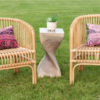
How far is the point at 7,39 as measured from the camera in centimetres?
340

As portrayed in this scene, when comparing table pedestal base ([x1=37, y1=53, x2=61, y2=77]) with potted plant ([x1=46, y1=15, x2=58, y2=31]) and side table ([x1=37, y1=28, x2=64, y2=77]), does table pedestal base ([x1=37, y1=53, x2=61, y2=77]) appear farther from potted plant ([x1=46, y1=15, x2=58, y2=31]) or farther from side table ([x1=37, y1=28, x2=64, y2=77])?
potted plant ([x1=46, y1=15, x2=58, y2=31])

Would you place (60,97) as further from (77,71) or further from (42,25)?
(42,25)

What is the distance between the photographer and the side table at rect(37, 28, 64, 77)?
133 inches

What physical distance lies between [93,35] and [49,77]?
937 millimetres

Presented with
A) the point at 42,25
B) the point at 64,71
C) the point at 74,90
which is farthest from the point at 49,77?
the point at 42,25

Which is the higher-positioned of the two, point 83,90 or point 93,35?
point 93,35

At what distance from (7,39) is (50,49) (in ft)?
2.17

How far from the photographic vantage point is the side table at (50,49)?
337cm

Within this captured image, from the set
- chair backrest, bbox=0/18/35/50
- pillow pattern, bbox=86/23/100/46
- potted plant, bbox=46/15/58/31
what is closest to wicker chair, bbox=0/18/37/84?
chair backrest, bbox=0/18/35/50

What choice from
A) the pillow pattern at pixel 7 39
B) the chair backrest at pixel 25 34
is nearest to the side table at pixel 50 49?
the chair backrest at pixel 25 34

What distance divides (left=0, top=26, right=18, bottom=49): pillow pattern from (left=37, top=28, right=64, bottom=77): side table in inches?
16.7

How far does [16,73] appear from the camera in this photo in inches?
147

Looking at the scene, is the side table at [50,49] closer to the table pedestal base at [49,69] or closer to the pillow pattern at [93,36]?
the table pedestal base at [49,69]

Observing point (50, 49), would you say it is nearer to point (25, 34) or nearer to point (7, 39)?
point (25, 34)
